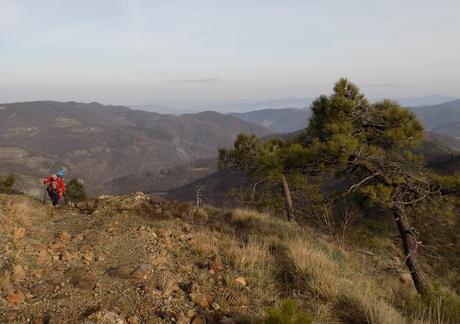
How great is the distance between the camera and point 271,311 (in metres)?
3.73

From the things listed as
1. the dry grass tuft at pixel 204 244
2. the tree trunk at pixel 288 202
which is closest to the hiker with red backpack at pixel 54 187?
the dry grass tuft at pixel 204 244

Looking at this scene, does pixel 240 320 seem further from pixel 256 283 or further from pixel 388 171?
pixel 388 171

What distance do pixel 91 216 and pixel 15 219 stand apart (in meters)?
1.93

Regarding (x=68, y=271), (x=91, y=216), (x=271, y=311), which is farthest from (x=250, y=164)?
(x=271, y=311)

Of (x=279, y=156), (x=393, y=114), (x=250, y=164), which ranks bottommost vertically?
(x=250, y=164)

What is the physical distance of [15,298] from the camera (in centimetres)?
437

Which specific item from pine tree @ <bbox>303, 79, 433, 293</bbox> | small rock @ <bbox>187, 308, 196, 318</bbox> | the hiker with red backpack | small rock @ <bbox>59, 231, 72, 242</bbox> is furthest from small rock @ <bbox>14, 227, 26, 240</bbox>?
pine tree @ <bbox>303, 79, 433, 293</bbox>

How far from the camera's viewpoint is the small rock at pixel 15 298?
14.3 ft

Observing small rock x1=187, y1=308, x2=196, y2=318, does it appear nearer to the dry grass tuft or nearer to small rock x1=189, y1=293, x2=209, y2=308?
small rock x1=189, y1=293, x2=209, y2=308

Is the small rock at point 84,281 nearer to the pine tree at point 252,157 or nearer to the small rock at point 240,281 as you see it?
the small rock at point 240,281

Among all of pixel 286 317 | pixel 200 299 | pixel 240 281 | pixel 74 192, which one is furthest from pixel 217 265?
pixel 74 192

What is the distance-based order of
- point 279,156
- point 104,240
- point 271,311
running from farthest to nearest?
point 279,156, point 104,240, point 271,311

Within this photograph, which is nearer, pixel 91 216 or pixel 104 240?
pixel 104 240

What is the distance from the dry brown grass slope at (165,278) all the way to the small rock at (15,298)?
1cm
